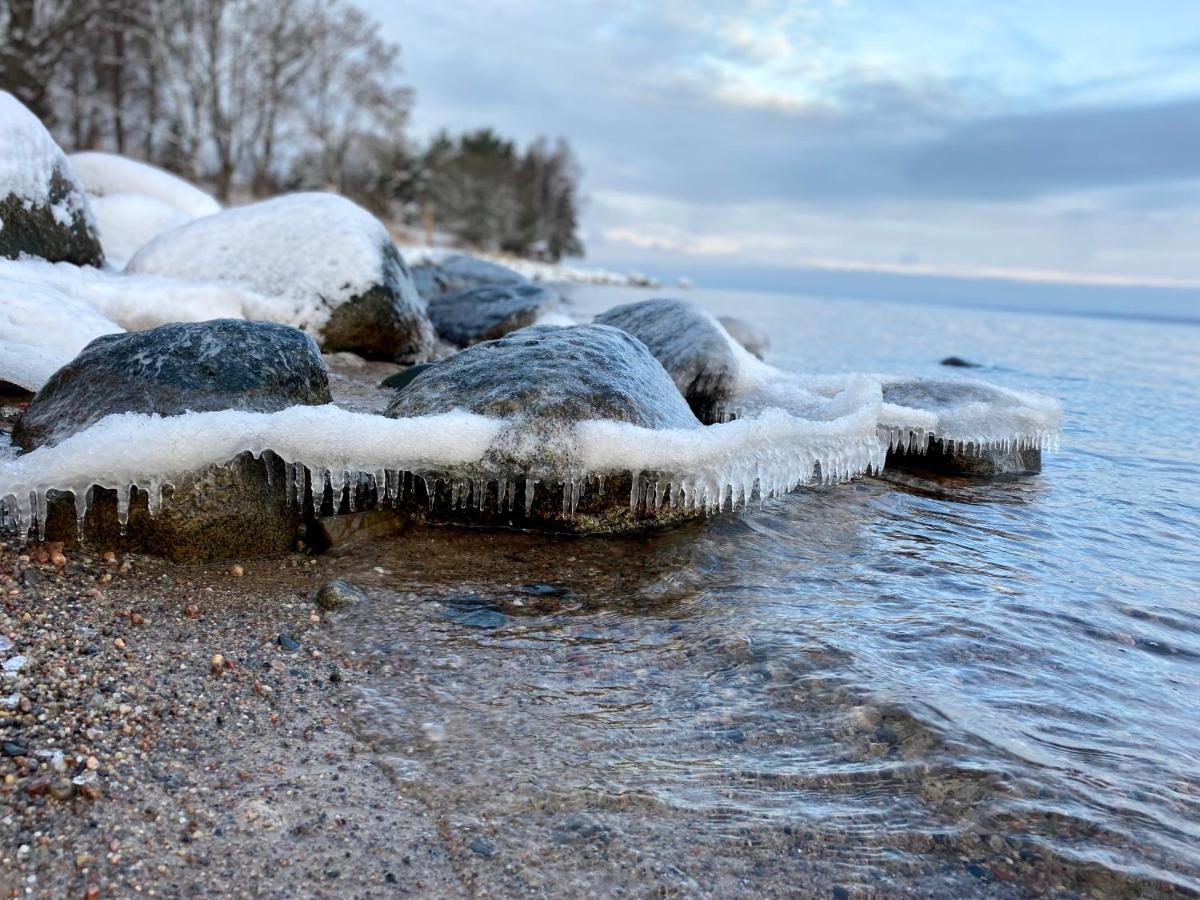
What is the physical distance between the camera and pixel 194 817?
1966 mm

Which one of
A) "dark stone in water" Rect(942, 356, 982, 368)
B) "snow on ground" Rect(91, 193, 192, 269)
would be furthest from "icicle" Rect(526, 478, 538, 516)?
"dark stone in water" Rect(942, 356, 982, 368)

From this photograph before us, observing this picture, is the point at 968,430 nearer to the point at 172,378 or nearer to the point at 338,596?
the point at 338,596

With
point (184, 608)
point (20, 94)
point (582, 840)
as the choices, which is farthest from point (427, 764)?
point (20, 94)

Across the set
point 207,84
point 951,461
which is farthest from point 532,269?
point 951,461

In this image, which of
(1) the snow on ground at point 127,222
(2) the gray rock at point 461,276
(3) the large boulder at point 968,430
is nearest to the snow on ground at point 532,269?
(2) the gray rock at point 461,276

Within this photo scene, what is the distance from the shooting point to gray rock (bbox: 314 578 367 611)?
10.3 ft

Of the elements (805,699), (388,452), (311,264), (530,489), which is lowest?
(805,699)

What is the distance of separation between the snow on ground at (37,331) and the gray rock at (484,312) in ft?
18.4

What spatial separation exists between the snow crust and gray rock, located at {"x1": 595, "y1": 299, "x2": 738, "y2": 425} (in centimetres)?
252

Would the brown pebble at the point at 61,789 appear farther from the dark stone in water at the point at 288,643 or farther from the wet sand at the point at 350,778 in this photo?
the dark stone in water at the point at 288,643

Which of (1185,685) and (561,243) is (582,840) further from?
(561,243)

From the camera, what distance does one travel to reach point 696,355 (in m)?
6.54

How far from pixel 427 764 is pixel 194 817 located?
1.95 feet

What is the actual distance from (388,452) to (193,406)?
0.87m
